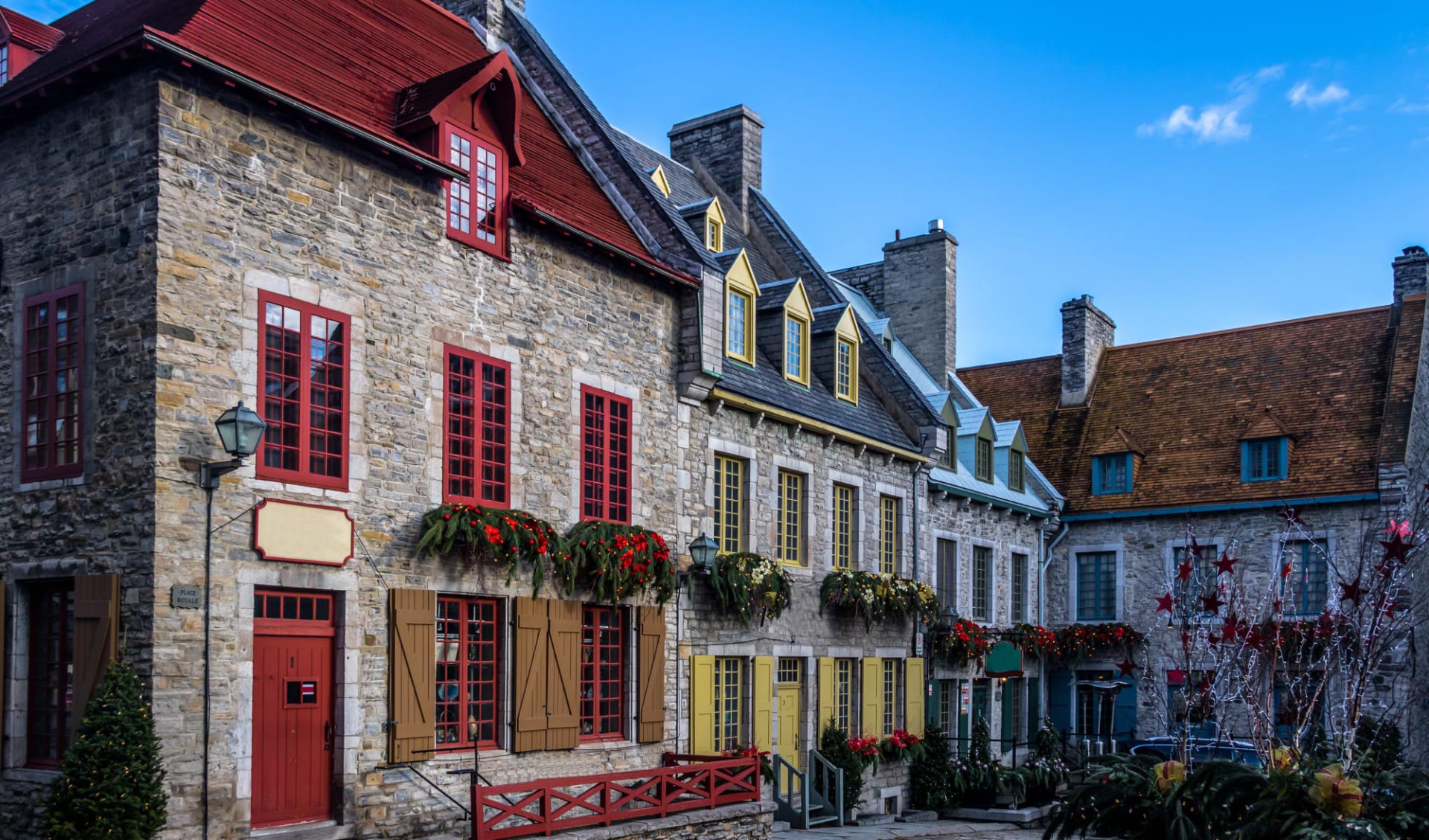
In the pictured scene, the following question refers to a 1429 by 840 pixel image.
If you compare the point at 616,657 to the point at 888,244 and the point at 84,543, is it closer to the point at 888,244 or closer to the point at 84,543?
the point at 84,543

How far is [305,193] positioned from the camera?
12188 millimetres

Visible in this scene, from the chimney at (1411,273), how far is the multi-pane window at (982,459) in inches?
357

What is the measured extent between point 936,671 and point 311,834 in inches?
527

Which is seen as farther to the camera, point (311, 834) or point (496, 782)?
point (496, 782)

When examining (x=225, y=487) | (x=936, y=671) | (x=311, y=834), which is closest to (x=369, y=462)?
(x=225, y=487)

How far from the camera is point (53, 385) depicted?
11500 millimetres

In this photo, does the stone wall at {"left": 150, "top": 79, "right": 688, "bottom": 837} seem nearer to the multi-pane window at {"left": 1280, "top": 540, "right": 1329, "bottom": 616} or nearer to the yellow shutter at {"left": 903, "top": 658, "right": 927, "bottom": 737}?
the yellow shutter at {"left": 903, "top": 658, "right": 927, "bottom": 737}

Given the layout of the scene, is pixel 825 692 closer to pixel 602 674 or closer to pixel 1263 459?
pixel 602 674

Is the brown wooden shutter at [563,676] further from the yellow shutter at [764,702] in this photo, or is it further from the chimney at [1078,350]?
the chimney at [1078,350]

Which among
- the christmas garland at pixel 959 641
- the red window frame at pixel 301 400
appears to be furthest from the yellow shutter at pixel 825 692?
the red window frame at pixel 301 400

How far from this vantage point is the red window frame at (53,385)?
37.1ft

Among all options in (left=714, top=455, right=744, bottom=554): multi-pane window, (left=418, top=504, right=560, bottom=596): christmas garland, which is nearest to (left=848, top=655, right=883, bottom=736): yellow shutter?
(left=714, top=455, right=744, bottom=554): multi-pane window

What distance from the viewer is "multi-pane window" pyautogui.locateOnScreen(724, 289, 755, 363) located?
1881 cm

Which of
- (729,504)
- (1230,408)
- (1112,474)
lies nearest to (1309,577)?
(1230,408)
